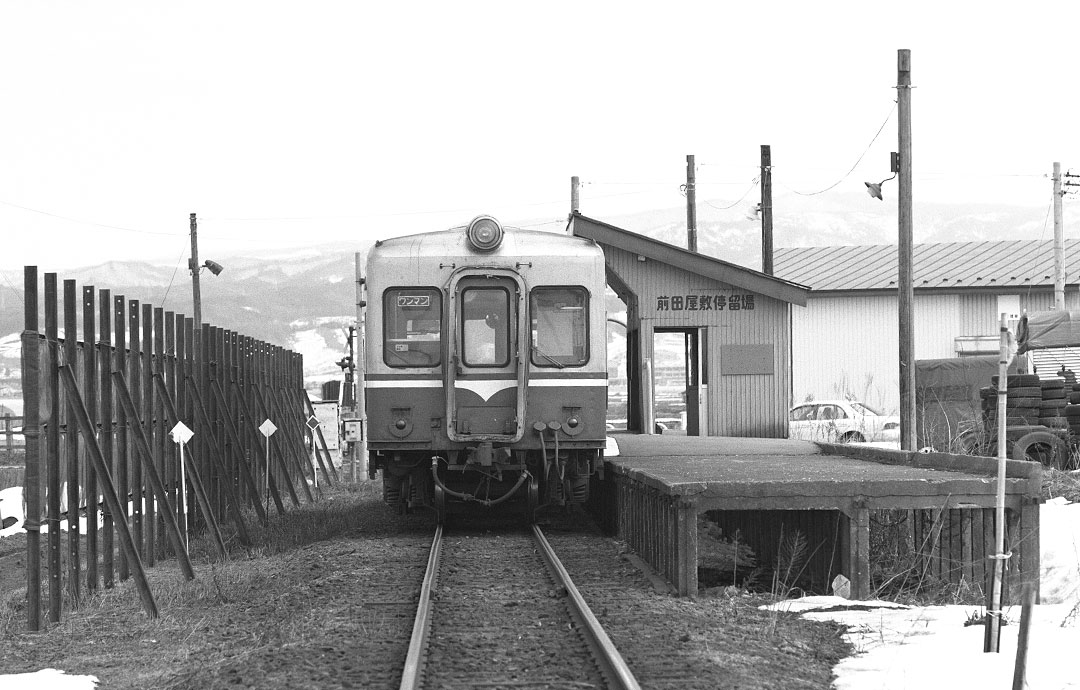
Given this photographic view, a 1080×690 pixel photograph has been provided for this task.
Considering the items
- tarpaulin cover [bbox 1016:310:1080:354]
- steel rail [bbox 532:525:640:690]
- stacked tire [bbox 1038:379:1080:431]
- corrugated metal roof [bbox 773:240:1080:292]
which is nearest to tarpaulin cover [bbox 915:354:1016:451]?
tarpaulin cover [bbox 1016:310:1080:354]

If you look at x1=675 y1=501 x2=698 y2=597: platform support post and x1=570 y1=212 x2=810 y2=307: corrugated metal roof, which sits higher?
x1=570 y1=212 x2=810 y2=307: corrugated metal roof

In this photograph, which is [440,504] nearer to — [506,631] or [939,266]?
[506,631]

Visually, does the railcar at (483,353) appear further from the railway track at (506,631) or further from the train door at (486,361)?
the railway track at (506,631)

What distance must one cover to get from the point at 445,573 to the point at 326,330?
11267cm

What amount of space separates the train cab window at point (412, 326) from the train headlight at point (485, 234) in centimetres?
65

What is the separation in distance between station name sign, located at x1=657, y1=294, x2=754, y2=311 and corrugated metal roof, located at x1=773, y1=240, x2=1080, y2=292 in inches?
672

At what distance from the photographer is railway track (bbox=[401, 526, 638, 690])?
6625 mm

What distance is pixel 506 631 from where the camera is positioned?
7871mm

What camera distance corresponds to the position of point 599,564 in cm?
1101

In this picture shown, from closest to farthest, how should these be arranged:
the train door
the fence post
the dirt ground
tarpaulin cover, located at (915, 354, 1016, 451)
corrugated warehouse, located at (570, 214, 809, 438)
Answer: the dirt ground
the fence post
the train door
corrugated warehouse, located at (570, 214, 809, 438)
tarpaulin cover, located at (915, 354, 1016, 451)

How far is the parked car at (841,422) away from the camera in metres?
25.3

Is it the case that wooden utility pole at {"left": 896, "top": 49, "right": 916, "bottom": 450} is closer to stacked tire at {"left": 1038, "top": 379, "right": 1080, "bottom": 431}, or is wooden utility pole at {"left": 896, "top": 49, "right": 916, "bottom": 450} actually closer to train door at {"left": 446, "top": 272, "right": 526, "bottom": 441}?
stacked tire at {"left": 1038, "top": 379, "right": 1080, "bottom": 431}

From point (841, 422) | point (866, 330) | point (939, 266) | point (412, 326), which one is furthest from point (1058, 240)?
point (412, 326)

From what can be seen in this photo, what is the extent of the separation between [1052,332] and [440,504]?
50.3ft
